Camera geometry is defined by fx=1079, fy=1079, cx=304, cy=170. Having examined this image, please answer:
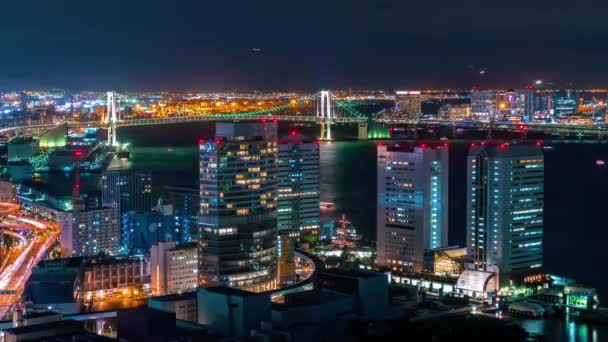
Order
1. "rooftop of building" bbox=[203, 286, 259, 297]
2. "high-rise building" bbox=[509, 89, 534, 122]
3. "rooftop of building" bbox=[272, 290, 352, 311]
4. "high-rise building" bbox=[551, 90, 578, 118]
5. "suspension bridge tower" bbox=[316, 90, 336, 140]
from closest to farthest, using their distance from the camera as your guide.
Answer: "rooftop of building" bbox=[203, 286, 259, 297] → "rooftop of building" bbox=[272, 290, 352, 311] → "suspension bridge tower" bbox=[316, 90, 336, 140] → "high-rise building" bbox=[509, 89, 534, 122] → "high-rise building" bbox=[551, 90, 578, 118]

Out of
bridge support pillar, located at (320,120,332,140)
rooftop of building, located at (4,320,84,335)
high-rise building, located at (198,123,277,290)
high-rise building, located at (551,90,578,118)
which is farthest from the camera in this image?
high-rise building, located at (551,90,578,118)

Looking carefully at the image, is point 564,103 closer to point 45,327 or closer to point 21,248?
point 21,248

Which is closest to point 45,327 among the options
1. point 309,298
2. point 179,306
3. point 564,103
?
point 179,306

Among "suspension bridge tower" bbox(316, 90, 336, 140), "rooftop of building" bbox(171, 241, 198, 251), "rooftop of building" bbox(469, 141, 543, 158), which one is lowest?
"rooftop of building" bbox(171, 241, 198, 251)

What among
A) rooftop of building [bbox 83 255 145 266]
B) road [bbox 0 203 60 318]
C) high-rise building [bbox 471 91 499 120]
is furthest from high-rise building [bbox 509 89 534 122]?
rooftop of building [bbox 83 255 145 266]

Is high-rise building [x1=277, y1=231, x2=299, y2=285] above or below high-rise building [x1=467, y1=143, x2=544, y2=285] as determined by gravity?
below

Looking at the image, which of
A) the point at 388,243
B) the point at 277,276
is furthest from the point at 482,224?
the point at 277,276

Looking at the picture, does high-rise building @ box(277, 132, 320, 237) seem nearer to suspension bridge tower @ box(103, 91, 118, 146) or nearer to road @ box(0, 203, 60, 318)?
road @ box(0, 203, 60, 318)

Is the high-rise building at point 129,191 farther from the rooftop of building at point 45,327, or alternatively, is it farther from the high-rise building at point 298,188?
the rooftop of building at point 45,327
